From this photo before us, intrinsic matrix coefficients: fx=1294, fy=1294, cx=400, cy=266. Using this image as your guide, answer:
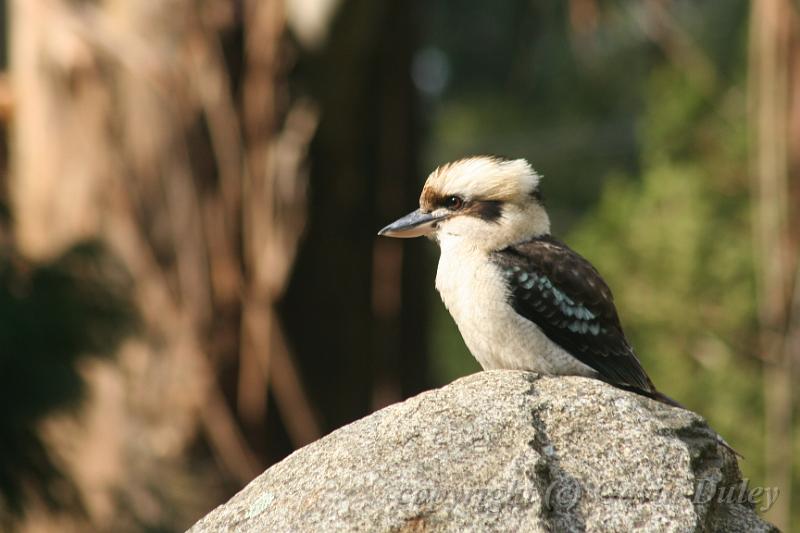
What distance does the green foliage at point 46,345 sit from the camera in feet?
21.2

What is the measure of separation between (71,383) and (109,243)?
1.12m

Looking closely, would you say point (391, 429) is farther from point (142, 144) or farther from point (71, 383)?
point (142, 144)

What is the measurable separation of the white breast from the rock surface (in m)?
0.65

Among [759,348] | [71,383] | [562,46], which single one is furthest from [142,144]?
[562,46]

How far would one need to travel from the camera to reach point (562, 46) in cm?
1966

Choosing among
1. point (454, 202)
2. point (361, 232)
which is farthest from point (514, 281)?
point (361, 232)

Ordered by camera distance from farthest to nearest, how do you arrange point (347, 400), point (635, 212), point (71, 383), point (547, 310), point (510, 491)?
1. point (635, 212)
2. point (347, 400)
3. point (71, 383)
4. point (547, 310)
5. point (510, 491)

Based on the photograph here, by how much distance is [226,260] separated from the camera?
752 cm

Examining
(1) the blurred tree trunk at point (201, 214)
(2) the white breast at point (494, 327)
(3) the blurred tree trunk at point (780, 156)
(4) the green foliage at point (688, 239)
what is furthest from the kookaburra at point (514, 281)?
(1) the blurred tree trunk at point (201, 214)

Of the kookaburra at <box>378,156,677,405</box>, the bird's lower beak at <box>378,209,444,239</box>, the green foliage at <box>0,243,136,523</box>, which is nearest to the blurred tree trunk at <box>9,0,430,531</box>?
the green foliage at <box>0,243,136,523</box>

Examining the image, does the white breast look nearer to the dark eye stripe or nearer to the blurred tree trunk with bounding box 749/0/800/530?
the dark eye stripe

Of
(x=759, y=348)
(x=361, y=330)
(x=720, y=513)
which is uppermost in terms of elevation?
(x=720, y=513)

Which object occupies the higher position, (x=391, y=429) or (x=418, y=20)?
(x=418, y=20)

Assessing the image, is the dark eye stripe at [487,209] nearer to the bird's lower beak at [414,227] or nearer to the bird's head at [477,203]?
the bird's head at [477,203]
